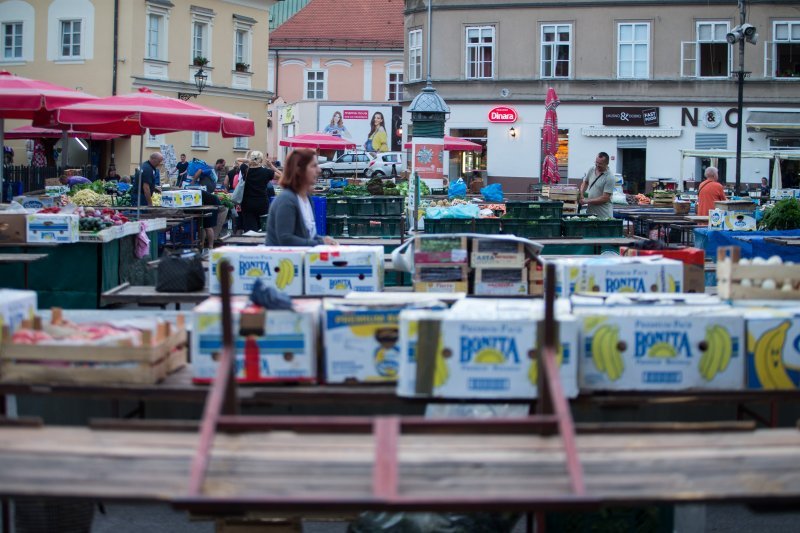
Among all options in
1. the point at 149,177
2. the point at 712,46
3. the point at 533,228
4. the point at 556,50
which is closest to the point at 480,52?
the point at 556,50

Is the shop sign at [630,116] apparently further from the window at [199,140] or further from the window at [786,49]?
the window at [199,140]

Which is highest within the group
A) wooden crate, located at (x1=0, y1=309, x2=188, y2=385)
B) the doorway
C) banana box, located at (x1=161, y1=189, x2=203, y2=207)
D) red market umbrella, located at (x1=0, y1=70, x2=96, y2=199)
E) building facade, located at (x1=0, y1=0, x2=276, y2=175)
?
building facade, located at (x1=0, y1=0, x2=276, y2=175)

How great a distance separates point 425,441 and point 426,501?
554 millimetres

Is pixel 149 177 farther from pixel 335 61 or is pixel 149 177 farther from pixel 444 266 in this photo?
pixel 335 61

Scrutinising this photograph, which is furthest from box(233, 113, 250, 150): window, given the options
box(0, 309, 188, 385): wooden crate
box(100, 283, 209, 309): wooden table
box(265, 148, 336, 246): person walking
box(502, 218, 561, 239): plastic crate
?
box(0, 309, 188, 385): wooden crate

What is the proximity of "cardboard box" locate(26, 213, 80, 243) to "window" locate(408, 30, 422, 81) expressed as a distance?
116 ft

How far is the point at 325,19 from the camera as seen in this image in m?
66.4

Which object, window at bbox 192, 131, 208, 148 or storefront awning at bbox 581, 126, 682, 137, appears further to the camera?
window at bbox 192, 131, 208, 148

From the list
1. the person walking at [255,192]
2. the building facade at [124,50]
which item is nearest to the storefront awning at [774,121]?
the building facade at [124,50]

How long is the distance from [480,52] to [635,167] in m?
7.63

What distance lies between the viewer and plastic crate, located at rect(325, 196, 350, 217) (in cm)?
1655

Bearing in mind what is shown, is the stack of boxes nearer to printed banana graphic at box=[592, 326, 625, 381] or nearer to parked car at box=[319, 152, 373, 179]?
printed banana graphic at box=[592, 326, 625, 381]

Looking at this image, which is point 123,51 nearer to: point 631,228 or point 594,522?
point 631,228

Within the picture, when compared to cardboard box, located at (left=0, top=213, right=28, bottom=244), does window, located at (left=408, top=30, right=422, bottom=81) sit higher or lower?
higher
